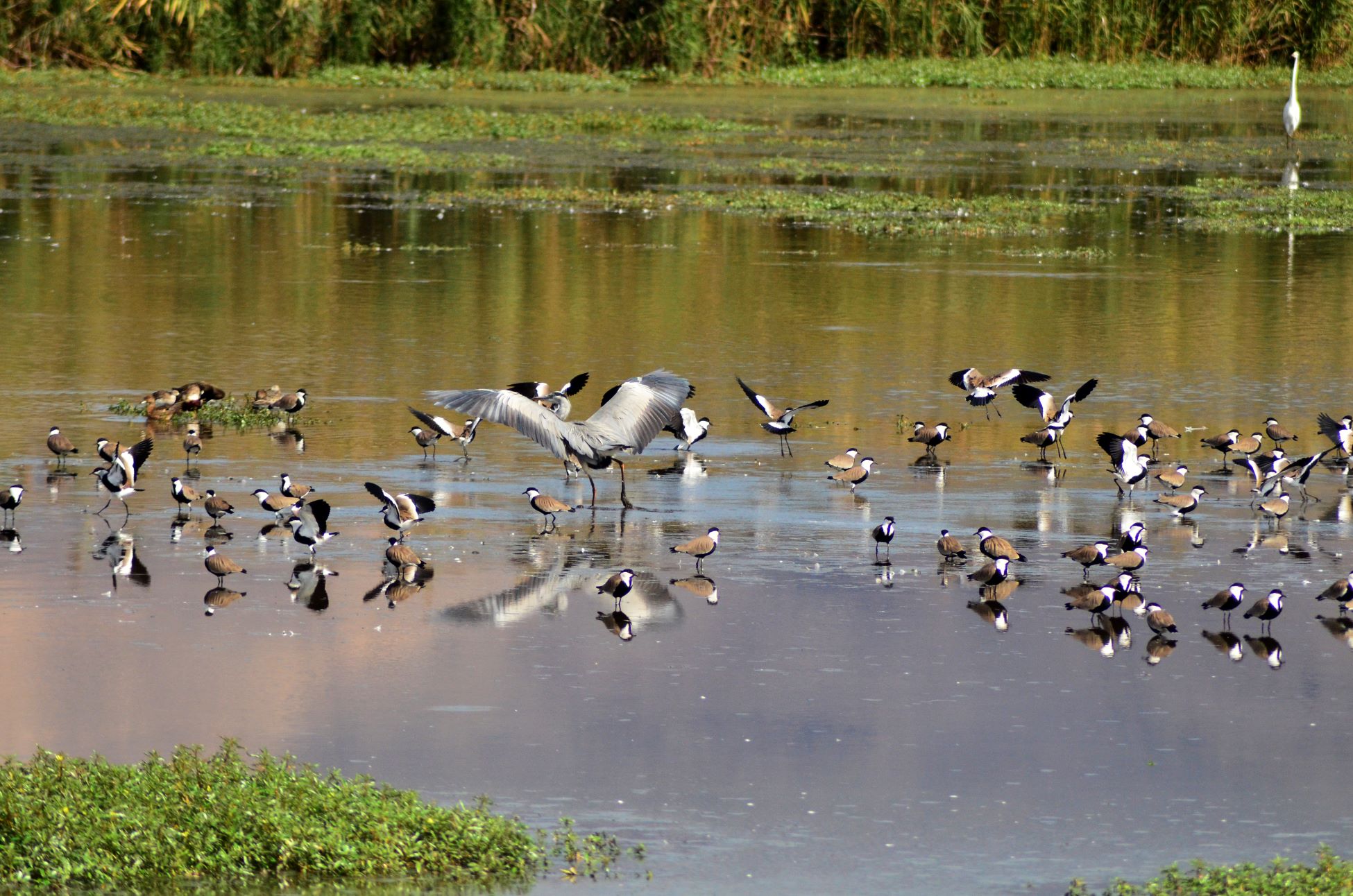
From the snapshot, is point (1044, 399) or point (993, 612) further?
point (1044, 399)

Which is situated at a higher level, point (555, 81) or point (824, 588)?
point (555, 81)

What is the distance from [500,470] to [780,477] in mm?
1678

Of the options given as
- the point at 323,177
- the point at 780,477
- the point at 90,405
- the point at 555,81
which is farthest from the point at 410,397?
the point at 555,81

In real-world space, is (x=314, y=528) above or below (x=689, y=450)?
below

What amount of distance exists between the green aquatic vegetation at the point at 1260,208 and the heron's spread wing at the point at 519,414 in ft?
50.5

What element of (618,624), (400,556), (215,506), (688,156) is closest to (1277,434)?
(618,624)

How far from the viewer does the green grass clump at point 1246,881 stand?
5816 millimetres

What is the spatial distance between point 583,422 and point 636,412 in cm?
Answer: 32

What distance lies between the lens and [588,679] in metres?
7.97

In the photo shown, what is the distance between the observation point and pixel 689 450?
1273cm

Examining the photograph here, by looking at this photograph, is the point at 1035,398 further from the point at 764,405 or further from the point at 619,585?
the point at 619,585

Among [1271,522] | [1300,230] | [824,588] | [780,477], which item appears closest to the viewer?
[824,588]

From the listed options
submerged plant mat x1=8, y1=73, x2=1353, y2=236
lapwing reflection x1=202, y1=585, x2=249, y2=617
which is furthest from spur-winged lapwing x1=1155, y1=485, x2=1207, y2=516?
submerged plant mat x1=8, y1=73, x2=1353, y2=236

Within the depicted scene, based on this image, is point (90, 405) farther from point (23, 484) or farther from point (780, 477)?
point (780, 477)
